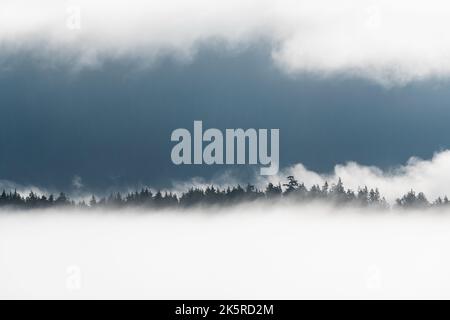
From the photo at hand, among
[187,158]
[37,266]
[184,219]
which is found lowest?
[37,266]

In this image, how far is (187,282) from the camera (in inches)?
771

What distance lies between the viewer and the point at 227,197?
2030 cm

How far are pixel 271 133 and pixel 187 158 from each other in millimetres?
2923

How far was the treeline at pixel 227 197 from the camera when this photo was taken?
66.5ft

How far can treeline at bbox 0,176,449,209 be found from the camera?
2027 cm

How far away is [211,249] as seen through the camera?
781 inches

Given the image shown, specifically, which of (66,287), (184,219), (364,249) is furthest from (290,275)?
(66,287)

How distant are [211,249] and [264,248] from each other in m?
1.73

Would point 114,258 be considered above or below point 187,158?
below
